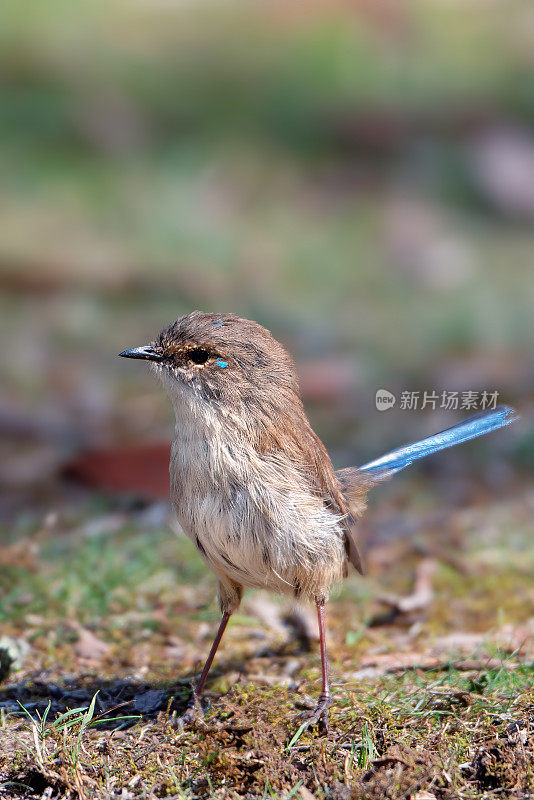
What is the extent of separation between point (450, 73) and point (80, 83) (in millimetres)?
4935

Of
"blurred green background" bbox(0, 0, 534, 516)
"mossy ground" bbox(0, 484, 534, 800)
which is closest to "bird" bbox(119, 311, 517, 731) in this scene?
"mossy ground" bbox(0, 484, 534, 800)

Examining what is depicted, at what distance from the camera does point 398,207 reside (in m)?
10.4

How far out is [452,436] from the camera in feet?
12.7

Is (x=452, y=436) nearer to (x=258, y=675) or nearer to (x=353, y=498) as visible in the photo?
(x=353, y=498)

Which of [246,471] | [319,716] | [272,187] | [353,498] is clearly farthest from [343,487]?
[272,187]

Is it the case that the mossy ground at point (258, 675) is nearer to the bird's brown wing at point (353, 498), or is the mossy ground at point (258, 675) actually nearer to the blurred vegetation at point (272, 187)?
the bird's brown wing at point (353, 498)

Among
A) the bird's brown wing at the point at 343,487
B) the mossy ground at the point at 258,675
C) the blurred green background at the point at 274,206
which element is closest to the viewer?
the mossy ground at the point at 258,675

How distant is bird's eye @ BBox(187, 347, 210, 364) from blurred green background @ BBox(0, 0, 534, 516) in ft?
7.67

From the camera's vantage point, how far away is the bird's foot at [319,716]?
3.00 meters

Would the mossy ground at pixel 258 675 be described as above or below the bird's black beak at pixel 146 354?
below

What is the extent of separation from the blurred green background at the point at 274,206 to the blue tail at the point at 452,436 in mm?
1995

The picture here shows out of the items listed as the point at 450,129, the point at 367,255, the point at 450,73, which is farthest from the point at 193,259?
the point at 450,73

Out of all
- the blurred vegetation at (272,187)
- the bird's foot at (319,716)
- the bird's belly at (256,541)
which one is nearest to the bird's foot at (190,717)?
the bird's foot at (319,716)

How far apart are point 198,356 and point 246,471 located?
18.5 inches
